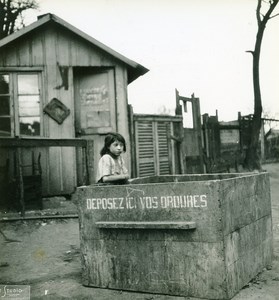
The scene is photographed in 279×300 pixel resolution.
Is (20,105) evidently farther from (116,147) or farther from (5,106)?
(116,147)

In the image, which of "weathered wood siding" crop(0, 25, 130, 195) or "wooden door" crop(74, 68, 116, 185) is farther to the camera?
"wooden door" crop(74, 68, 116, 185)

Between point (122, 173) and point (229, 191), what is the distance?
1757 mm

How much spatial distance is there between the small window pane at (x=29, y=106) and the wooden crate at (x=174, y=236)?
5.19 meters

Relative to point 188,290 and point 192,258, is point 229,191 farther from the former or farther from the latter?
point 188,290

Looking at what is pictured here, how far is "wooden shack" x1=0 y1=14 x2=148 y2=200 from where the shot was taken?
8852mm

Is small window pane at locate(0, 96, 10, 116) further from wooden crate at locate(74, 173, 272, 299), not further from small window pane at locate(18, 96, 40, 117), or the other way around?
wooden crate at locate(74, 173, 272, 299)

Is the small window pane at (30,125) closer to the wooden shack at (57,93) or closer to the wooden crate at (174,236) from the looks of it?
the wooden shack at (57,93)

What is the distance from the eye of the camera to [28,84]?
901cm

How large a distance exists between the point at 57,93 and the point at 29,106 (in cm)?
65

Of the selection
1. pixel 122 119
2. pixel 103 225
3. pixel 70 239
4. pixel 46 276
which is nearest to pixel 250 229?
pixel 103 225

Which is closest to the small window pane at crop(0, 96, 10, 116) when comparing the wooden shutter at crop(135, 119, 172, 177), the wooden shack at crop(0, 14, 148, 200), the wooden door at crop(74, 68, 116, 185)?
the wooden shack at crop(0, 14, 148, 200)

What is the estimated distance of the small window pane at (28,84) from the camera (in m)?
8.93

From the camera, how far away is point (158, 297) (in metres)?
3.76

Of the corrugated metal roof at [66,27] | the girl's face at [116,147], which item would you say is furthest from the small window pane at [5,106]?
the girl's face at [116,147]
